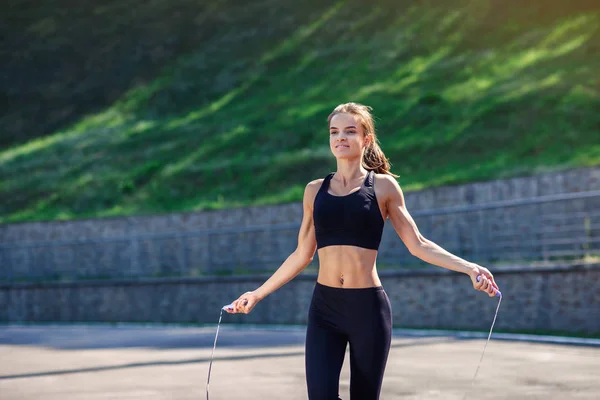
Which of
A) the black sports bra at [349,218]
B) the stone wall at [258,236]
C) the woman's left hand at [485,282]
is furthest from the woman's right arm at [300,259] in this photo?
the stone wall at [258,236]

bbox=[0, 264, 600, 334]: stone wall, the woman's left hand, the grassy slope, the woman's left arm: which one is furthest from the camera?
the grassy slope

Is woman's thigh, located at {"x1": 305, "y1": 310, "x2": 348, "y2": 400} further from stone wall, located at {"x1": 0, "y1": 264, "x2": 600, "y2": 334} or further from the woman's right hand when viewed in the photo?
stone wall, located at {"x1": 0, "y1": 264, "x2": 600, "y2": 334}

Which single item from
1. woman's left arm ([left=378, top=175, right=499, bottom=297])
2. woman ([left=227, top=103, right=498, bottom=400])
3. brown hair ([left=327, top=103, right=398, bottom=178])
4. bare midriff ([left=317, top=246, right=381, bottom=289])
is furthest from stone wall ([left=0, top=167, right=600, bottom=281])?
bare midriff ([left=317, top=246, right=381, bottom=289])

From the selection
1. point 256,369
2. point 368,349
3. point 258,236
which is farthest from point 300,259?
point 258,236

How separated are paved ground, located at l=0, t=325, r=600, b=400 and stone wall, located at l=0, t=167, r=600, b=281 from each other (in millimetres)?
4061

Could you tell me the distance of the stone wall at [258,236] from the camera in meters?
22.1

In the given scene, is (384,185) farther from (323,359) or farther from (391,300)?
(391,300)

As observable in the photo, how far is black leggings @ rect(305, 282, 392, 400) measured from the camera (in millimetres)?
6184

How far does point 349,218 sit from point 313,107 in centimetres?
3353

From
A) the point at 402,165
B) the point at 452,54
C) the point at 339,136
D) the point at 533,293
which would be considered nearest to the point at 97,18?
the point at 452,54

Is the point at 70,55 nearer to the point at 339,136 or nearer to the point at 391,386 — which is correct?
the point at 391,386

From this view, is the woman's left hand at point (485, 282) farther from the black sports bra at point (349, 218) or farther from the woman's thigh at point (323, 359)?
the woman's thigh at point (323, 359)

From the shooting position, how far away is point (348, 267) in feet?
20.5

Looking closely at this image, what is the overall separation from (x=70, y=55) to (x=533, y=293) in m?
39.7
